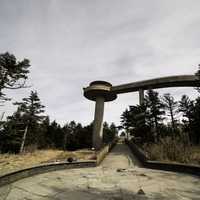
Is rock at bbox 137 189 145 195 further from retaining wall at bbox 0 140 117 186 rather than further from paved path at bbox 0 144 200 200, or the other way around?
retaining wall at bbox 0 140 117 186

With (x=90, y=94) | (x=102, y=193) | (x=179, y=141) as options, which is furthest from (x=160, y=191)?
(x=90, y=94)

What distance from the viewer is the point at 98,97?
33.2 meters

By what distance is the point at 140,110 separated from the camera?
2742cm

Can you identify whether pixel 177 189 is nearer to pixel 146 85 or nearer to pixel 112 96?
pixel 146 85

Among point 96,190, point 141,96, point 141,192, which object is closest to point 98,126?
point 141,96

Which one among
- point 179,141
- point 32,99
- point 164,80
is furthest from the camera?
point 32,99

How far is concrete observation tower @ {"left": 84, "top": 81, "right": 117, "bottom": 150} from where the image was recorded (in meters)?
31.6

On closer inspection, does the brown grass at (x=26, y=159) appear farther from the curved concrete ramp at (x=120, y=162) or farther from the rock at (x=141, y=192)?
the rock at (x=141, y=192)

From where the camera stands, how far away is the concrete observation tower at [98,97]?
31562mm

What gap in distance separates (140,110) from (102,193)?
22.9 meters

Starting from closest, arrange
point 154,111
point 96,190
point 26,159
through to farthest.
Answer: point 96,190, point 26,159, point 154,111

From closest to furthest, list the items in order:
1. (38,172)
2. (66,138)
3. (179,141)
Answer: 1. (38,172)
2. (179,141)
3. (66,138)

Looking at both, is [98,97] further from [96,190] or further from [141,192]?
[141,192]

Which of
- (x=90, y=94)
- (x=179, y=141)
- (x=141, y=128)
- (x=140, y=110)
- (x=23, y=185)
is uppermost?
(x=90, y=94)
